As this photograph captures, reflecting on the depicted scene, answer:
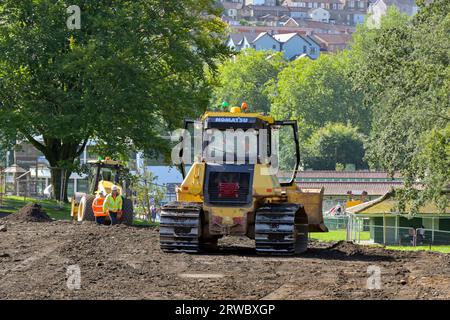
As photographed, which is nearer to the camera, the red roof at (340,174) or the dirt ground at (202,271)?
the dirt ground at (202,271)

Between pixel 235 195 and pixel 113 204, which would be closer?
pixel 235 195

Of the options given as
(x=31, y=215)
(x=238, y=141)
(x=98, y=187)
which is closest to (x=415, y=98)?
(x=98, y=187)

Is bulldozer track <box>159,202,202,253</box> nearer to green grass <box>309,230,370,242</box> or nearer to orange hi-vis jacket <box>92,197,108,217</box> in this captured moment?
orange hi-vis jacket <box>92,197,108,217</box>

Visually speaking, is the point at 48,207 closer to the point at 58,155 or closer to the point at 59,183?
the point at 59,183

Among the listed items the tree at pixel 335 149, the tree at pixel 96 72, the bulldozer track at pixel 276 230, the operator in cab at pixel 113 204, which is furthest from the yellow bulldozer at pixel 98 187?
the tree at pixel 335 149

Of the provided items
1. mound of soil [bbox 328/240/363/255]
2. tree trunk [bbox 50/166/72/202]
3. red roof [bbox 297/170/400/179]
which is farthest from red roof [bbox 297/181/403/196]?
mound of soil [bbox 328/240/363/255]

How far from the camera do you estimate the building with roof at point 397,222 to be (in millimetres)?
52625

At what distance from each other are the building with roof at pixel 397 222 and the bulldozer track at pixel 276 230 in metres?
22.8

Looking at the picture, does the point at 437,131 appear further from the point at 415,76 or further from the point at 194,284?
the point at 194,284

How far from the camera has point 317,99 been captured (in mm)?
160750

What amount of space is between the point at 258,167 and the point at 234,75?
14365 cm

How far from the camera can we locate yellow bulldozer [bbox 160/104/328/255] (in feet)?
82.6

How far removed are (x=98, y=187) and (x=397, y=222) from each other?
38.0 m

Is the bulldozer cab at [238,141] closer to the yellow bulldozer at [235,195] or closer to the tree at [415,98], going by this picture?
the yellow bulldozer at [235,195]
